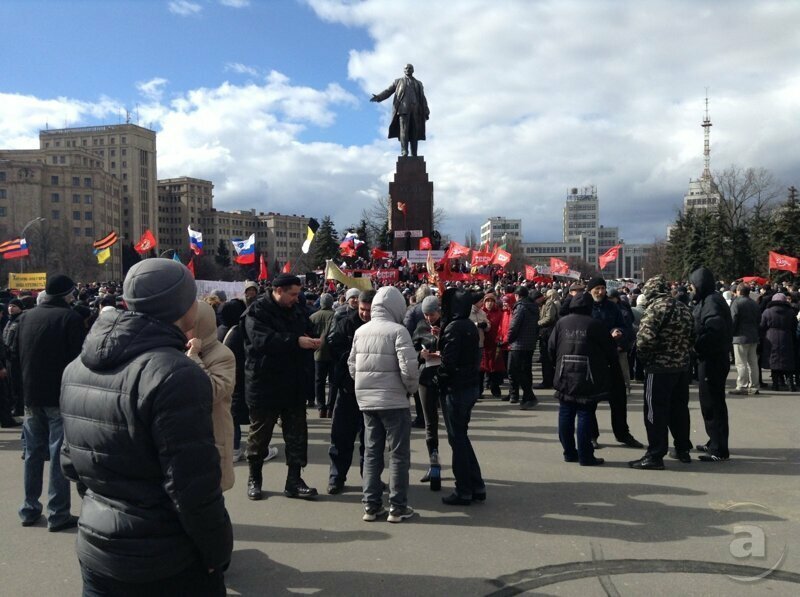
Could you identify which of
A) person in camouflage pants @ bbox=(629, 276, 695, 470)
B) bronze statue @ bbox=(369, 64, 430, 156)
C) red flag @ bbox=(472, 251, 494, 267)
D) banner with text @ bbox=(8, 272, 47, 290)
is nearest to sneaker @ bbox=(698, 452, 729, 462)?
person in camouflage pants @ bbox=(629, 276, 695, 470)

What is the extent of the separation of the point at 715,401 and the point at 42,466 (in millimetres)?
6761

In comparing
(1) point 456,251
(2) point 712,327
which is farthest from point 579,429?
(1) point 456,251

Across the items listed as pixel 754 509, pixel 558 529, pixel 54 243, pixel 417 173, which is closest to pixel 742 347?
pixel 754 509

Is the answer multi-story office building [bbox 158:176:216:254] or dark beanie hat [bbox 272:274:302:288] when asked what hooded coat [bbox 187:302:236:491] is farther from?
multi-story office building [bbox 158:176:216:254]

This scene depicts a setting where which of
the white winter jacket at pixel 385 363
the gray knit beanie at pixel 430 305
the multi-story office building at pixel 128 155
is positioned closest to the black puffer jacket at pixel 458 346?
the gray knit beanie at pixel 430 305

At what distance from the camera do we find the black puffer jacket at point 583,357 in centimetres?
714

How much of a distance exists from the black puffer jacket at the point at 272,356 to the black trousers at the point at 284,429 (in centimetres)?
7

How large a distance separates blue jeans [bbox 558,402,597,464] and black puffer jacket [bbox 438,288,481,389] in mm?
1599

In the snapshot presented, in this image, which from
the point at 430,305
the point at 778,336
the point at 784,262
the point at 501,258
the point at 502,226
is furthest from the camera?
the point at 502,226

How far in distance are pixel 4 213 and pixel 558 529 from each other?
119m

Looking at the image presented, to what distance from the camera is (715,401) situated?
755cm

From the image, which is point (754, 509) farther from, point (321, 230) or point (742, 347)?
point (321, 230)

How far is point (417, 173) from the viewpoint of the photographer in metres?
27.7

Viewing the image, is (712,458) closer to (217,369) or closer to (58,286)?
(217,369)
